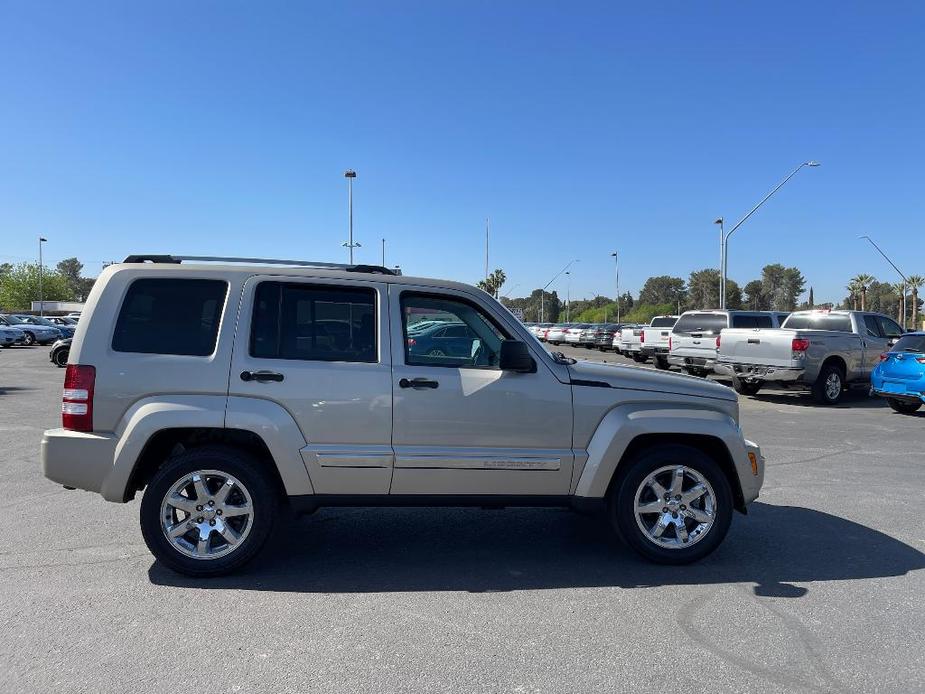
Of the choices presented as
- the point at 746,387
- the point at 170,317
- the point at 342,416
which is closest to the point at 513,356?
the point at 342,416

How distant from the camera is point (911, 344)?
12.0m

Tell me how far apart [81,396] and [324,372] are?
146 cm

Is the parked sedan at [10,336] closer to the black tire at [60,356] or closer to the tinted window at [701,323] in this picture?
the black tire at [60,356]

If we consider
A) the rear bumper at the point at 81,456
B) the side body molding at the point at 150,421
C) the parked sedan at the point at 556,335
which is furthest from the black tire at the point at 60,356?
the parked sedan at the point at 556,335

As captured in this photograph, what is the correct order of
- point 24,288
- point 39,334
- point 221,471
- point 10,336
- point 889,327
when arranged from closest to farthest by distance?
point 221,471 < point 889,327 < point 10,336 < point 39,334 < point 24,288

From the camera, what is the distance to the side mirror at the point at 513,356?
4406 millimetres

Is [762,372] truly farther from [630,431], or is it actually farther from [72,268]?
[72,268]

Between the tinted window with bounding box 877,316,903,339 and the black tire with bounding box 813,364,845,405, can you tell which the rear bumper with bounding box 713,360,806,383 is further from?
the tinted window with bounding box 877,316,903,339

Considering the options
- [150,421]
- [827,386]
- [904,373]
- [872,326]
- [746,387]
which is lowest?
[746,387]

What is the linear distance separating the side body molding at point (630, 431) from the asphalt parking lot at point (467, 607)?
62 centimetres

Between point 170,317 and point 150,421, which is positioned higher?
point 170,317

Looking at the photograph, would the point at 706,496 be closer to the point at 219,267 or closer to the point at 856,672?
the point at 856,672

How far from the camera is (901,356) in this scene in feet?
39.4

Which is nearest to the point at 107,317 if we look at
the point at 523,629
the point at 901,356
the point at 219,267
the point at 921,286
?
the point at 219,267
